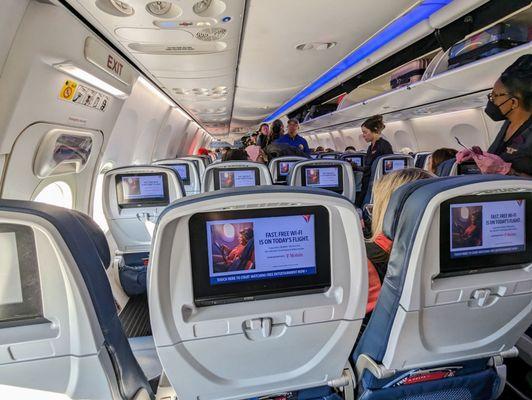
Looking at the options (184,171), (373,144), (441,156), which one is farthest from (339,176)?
(184,171)

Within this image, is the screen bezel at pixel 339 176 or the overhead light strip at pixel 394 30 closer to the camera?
the overhead light strip at pixel 394 30

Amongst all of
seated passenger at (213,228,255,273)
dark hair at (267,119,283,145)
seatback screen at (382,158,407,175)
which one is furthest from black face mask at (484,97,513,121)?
dark hair at (267,119,283,145)

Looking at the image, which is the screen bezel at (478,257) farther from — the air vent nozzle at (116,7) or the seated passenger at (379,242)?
the air vent nozzle at (116,7)

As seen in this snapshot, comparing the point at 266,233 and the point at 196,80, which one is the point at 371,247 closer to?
the point at 266,233

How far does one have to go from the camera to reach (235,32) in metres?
3.48

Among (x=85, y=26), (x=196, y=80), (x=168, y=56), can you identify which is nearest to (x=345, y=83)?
(x=196, y=80)

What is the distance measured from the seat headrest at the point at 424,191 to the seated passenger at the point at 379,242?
15 centimetres

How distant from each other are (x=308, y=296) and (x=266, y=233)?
298mm

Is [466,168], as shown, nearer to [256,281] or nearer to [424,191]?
[424,191]

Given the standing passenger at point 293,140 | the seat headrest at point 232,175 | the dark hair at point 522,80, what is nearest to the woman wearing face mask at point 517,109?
the dark hair at point 522,80

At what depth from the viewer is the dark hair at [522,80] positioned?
7.75 feet

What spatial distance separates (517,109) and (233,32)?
2560 millimetres

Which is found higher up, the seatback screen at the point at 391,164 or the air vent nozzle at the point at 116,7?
the air vent nozzle at the point at 116,7

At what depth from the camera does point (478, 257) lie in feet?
4.51
